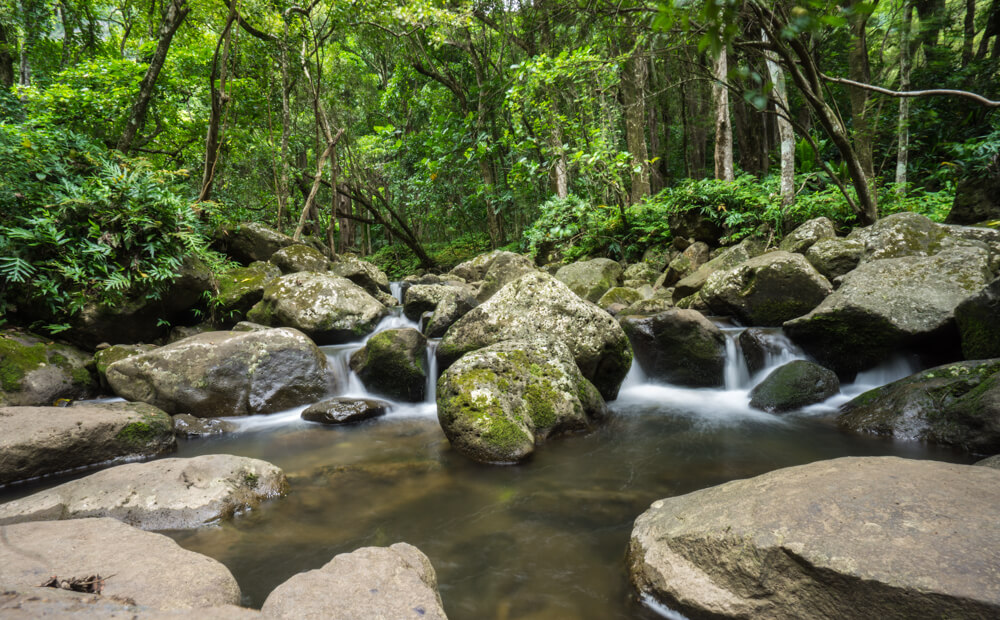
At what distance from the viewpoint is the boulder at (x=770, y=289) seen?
691cm

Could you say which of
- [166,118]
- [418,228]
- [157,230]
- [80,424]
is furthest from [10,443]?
[418,228]

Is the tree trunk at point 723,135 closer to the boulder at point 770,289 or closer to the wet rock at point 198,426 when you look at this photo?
the boulder at point 770,289

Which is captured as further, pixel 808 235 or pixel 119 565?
pixel 808 235

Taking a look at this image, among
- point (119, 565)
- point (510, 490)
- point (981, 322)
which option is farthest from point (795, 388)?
point (119, 565)

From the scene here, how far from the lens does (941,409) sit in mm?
4219

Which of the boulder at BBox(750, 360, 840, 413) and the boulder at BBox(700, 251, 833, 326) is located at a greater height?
the boulder at BBox(700, 251, 833, 326)

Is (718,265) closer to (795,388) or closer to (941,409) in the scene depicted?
(795,388)

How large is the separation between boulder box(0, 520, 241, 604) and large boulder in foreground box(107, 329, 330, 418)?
143 inches

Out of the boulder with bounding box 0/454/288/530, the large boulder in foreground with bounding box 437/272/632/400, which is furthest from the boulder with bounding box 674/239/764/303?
the boulder with bounding box 0/454/288/530

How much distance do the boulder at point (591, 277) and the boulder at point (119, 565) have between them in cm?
855

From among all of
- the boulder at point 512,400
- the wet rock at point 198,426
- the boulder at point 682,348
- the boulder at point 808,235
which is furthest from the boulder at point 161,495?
the boulder at point 808,235

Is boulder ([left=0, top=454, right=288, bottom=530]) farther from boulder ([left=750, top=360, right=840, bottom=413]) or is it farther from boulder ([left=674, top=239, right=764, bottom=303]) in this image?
boulder ([left=674, top=239, right=764, bottom=303])

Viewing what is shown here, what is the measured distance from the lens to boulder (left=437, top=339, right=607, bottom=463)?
4395 mm

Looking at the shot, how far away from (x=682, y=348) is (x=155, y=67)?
11447mm
